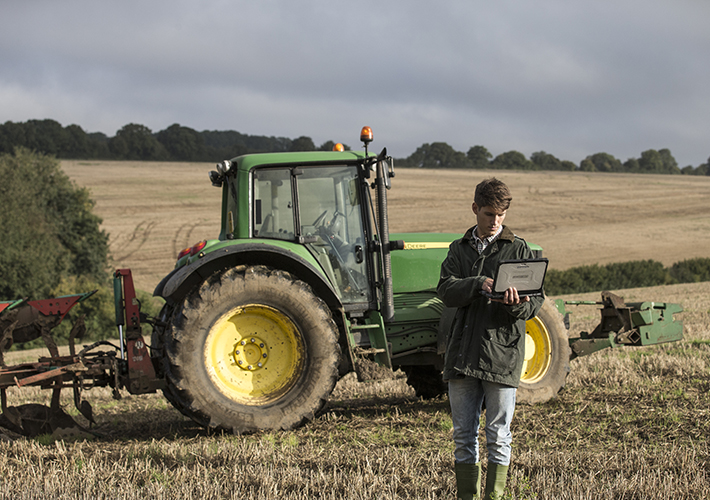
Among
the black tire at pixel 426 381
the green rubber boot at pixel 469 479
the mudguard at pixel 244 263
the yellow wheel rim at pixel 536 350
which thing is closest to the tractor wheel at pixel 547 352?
the yellow wheel rim at pixel 536 350

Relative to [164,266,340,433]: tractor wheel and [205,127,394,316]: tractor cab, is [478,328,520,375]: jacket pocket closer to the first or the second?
[164,266,340,433]: tractor wheel

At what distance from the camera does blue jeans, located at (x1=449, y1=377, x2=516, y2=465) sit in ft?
10.4

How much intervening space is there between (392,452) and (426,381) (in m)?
2.08

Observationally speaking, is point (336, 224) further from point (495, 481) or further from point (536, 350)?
point (495, 481)

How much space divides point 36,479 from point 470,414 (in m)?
2.74

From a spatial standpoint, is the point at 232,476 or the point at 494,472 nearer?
the point at 494,472

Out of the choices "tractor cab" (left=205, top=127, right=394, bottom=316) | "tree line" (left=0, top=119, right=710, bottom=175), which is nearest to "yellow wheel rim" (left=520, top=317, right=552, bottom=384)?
"tractor cab" (left=205, top=127, right=394, bottom=316)

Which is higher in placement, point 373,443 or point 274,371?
point 274,371

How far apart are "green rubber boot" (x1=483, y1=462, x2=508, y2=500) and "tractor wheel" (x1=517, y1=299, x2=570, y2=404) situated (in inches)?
109

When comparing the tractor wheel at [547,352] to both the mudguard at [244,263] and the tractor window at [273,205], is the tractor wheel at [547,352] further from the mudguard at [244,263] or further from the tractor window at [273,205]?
the tractor window at [273,205]

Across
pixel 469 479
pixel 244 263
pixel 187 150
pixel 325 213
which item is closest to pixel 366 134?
pixel 325 213

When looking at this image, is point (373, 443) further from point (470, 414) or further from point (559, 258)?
Result: point (559, 258)

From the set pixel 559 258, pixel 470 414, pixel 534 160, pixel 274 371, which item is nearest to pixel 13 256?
pixel 559 258

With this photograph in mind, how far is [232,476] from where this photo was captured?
400cm
